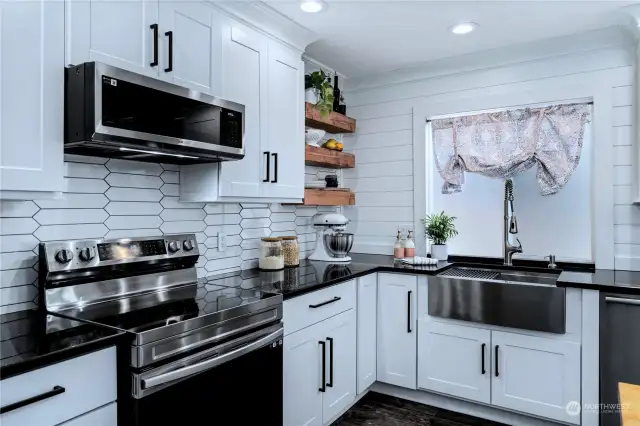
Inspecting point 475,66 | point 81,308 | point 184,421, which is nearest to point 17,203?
point 81,308

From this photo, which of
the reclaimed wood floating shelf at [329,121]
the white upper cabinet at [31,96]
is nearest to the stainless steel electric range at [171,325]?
the white upper cabinet at [31,96]

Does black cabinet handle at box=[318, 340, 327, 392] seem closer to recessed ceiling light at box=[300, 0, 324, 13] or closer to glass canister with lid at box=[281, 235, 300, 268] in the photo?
glass canister with lid at box=[281, 235, 300, 268]

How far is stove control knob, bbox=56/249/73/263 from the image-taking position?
5.53ft

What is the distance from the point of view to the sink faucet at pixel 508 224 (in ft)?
10.0

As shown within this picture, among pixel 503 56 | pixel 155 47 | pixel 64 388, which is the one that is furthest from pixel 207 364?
pixel 503 56

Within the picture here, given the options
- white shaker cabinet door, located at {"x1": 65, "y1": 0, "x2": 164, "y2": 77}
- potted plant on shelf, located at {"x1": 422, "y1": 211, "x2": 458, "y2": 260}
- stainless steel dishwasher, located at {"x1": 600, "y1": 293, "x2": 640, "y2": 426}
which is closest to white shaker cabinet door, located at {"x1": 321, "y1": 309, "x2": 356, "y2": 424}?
potted plant on shelf, located at {"x1": 422, "y1": 211, "x2": 458, "y2": 260}

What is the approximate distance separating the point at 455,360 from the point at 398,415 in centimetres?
51

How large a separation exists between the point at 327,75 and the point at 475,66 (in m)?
1.14

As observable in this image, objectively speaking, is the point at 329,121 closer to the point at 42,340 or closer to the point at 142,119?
the point at 142,119

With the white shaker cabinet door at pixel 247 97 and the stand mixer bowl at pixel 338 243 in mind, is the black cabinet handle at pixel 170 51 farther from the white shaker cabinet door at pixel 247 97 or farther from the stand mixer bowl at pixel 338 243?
the stand mixer bowl at pixel 338 243

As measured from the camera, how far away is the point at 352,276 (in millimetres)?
2617

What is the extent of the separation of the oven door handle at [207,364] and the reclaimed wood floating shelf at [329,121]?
1.62 m

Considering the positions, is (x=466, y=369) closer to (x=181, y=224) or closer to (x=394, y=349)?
(x=394, y=349)

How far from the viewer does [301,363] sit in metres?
2.21
